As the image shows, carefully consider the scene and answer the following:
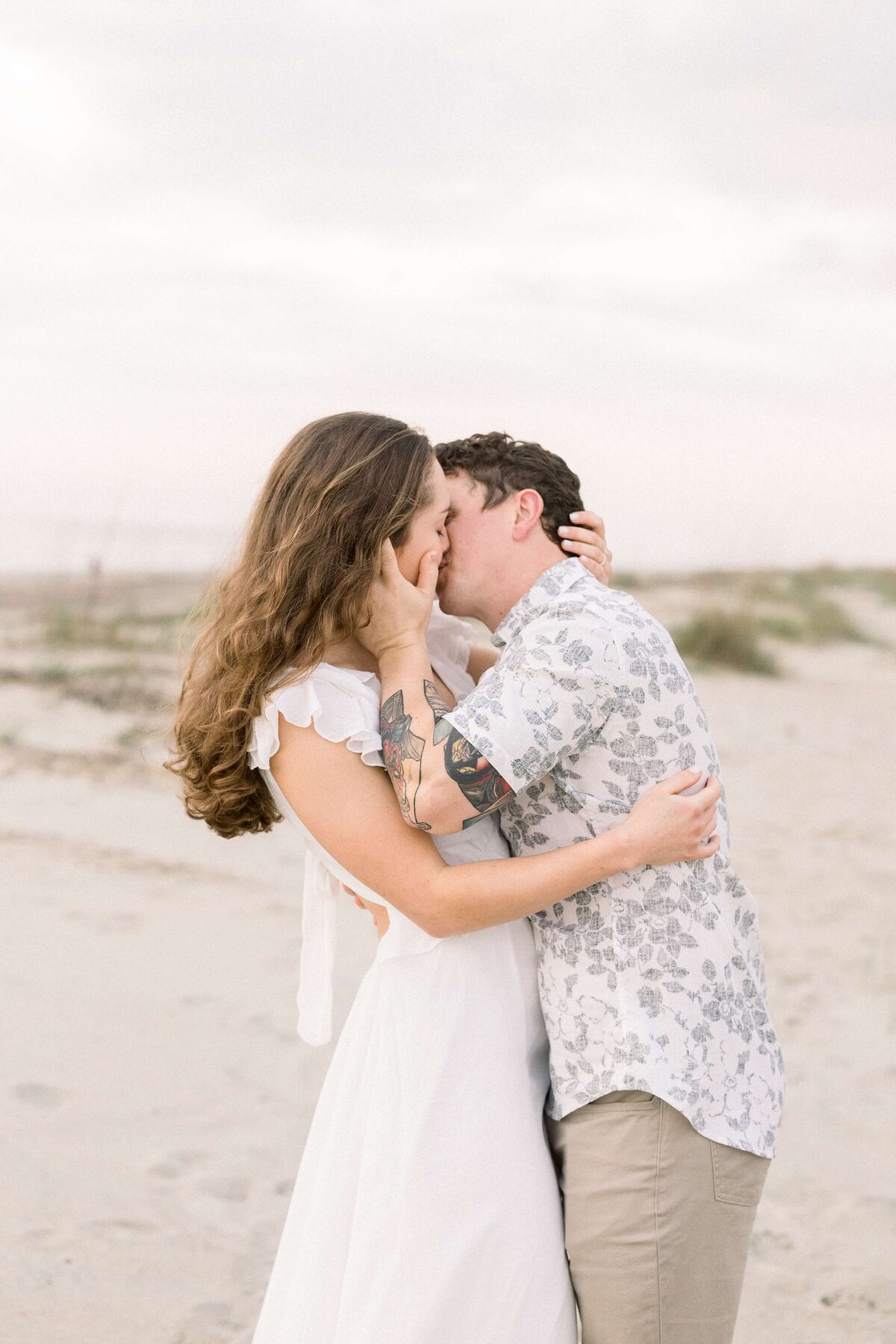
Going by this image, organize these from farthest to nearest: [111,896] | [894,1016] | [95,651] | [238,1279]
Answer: [95,651] < [111,896] < [894,1016] < [238,1279]

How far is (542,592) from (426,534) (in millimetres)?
244

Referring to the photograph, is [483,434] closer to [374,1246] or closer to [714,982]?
[714,982]

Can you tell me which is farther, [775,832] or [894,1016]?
[775,832]

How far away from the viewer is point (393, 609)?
2.30m

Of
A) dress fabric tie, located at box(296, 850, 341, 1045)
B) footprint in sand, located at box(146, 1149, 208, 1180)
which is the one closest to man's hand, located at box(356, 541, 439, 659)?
dress fabric tie, located at box(296, 850, 341, 1045)

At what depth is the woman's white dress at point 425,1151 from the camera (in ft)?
6.91

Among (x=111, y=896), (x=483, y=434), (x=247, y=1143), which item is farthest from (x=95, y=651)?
(x=483, y=434)

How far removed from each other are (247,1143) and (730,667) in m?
10.8

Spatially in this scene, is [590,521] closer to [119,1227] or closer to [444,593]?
[444,593]

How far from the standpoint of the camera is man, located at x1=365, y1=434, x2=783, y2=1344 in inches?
80.9

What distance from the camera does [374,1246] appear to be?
7.04ft

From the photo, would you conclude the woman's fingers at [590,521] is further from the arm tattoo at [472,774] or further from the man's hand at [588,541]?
the arm tattoo at [472,774]

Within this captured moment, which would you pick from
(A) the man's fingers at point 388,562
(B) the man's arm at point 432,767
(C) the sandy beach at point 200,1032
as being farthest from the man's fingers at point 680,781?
(C) the sandy beach at point 200,1032

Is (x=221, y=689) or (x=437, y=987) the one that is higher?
(x=221, y=689)
